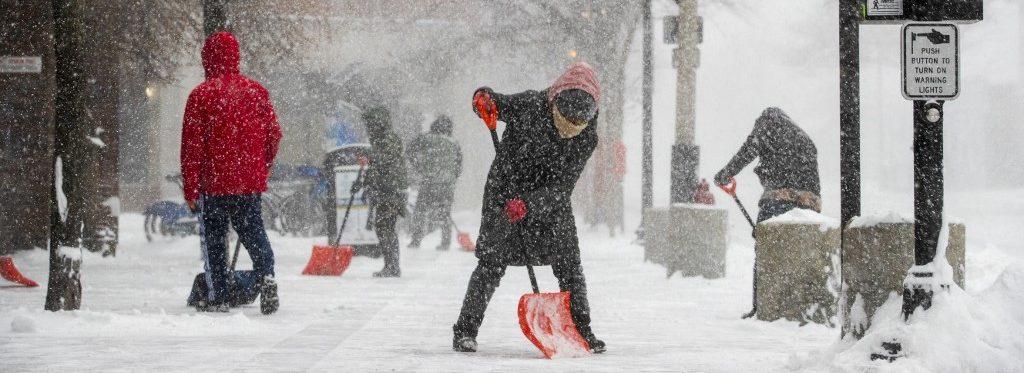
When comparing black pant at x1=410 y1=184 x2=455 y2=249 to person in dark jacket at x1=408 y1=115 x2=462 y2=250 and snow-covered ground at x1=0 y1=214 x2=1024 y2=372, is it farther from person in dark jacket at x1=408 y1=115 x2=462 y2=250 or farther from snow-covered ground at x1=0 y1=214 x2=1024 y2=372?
snow-covered ground at x1=0 y1=214 x2=1024 y2=372

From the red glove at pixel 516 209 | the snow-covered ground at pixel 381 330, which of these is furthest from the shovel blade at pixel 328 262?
the red glove at pixel 516 209

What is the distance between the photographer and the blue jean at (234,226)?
8102 mm

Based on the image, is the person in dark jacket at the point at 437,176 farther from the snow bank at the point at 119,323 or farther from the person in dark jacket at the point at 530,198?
the person in dark jacket at the point at 530,198

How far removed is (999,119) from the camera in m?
45.6

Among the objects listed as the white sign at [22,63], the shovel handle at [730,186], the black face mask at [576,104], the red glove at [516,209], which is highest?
the white sign at [22,63]

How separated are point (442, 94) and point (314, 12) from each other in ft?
50.9

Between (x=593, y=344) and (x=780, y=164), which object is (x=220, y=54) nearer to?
(x=593, y=344)

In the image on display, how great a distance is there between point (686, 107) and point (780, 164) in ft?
20.3

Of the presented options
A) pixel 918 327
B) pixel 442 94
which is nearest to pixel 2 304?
pixel 918 327

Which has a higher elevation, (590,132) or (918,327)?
(590,132)

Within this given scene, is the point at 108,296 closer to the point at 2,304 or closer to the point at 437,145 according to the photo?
the point at 2,304

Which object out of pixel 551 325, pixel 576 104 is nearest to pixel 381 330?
pixel 551 325

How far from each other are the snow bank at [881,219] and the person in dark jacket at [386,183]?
6.95 metres

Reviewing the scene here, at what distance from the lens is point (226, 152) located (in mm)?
8047
